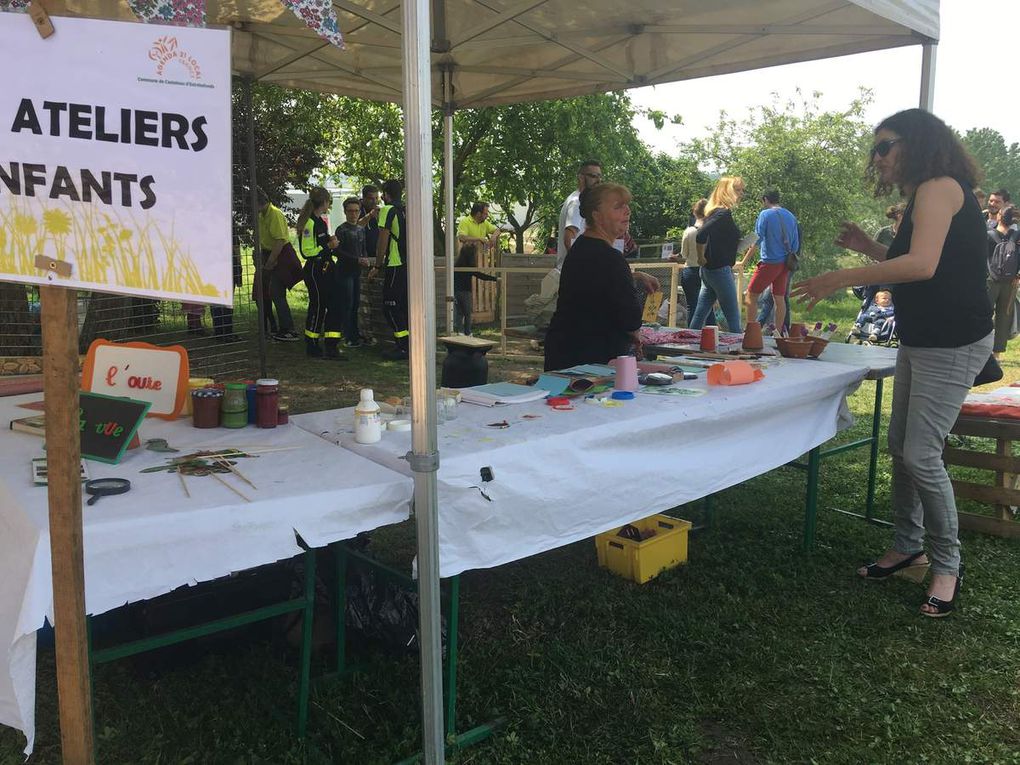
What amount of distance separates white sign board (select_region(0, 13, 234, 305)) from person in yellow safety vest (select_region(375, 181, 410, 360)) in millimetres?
6133

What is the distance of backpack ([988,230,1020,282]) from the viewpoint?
26.4ft

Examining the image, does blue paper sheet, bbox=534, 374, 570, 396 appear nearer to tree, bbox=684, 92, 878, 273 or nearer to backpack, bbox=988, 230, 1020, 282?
backpack, bbox=988, 230, 1020, 282

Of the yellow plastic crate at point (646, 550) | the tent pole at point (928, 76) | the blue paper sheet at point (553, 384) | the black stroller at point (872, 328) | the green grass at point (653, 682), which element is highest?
the tent pole at point (928, 76)

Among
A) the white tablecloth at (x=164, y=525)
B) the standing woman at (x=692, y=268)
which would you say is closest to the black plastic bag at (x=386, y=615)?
the white tablecloth at (x=164, y=525)

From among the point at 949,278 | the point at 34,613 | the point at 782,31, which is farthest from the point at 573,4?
the point at 34,613

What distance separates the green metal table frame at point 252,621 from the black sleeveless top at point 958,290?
2.23 meters

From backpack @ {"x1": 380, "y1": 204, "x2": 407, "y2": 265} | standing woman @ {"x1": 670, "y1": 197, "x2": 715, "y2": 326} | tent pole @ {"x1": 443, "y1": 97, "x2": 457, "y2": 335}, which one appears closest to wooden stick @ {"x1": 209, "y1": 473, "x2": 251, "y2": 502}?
tent pole @ {"x1": 443, "y1": 97, "x2": 457, "y2": 335}

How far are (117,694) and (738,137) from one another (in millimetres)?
Answer: 17799

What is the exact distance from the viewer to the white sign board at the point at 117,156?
1.26m

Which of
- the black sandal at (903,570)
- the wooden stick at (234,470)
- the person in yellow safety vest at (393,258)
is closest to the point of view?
the wooden stick at (234,470)

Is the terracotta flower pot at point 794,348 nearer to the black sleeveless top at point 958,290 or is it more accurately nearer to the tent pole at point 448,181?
the black sleeveless top at point 958,290

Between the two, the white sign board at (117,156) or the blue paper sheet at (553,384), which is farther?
the blue paper sheet at (553,384)

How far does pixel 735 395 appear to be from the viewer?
2924 millimetres

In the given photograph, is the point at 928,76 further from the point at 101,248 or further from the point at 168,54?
the point at 101,248
